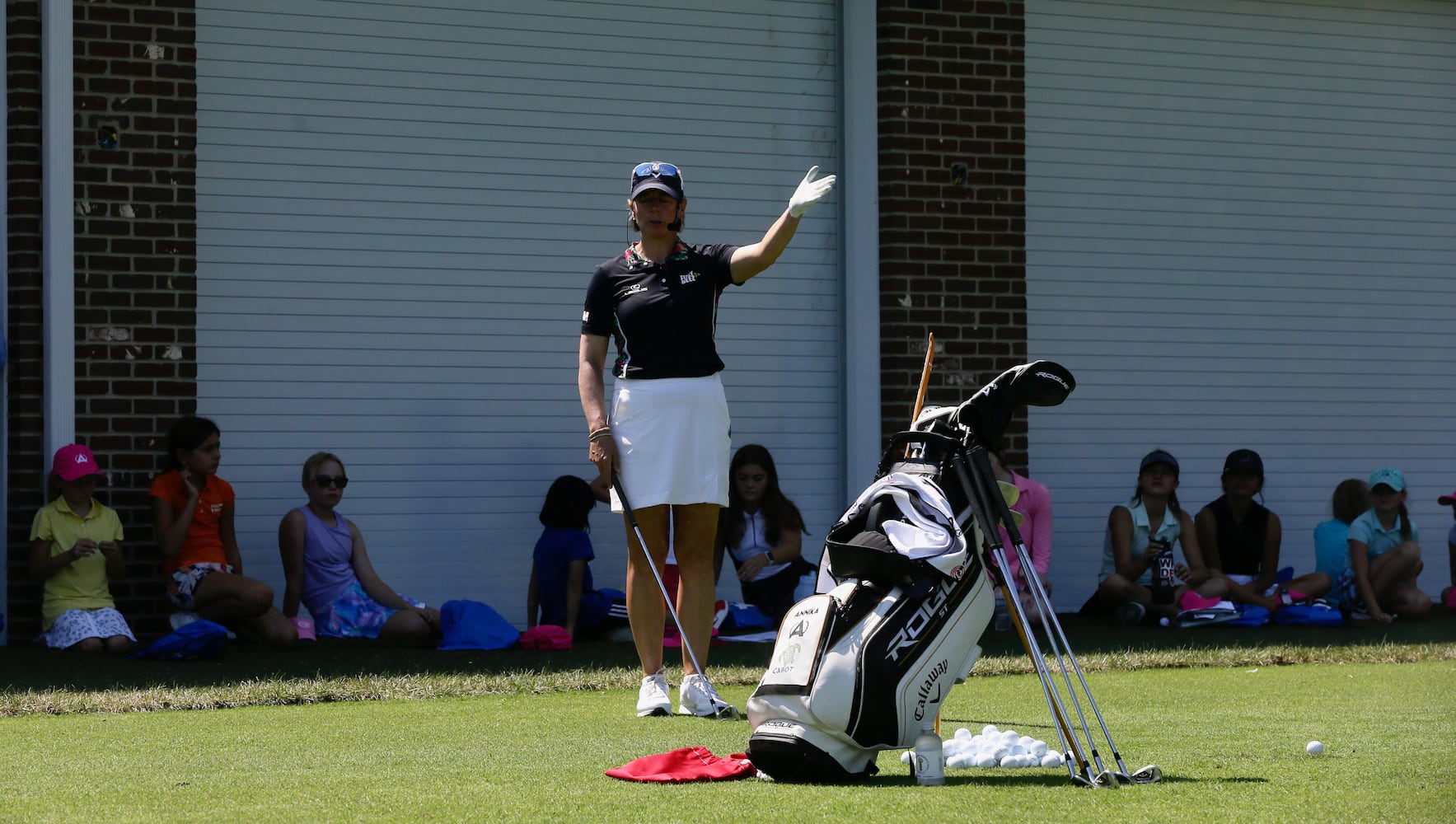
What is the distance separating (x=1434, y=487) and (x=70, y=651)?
370 inches

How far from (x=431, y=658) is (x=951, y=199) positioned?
4784mm

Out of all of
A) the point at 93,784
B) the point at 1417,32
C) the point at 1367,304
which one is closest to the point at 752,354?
the point at 1367,304

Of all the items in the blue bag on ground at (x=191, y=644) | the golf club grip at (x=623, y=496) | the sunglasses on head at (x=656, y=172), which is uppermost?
the sunglasses on head at (x=656, y=172)

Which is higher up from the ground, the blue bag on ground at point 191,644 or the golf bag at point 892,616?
the golf bag at point 892,616

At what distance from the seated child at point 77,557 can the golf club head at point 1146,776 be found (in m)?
5.84

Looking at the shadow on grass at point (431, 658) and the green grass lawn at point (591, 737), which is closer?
the green grass lawn at point (591, 737)

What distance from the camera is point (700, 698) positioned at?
5641 millimetres

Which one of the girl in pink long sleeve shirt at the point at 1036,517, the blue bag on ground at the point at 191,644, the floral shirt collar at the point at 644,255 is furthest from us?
the girl in pink long sleeve shirt at the point at 1036,517

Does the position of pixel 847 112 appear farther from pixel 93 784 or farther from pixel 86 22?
pixel 93 784

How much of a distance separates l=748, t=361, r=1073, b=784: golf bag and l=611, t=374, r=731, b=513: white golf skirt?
1631mm

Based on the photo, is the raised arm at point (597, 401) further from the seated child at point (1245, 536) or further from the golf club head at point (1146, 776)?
the seated child at point (1245, 536)

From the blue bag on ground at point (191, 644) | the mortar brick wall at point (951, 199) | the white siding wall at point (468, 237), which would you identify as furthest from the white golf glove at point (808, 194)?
the mortar brick wall at point (951, 199)

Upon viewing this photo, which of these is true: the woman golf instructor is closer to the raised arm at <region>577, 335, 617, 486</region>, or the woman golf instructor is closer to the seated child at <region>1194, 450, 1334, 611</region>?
the raised arm at <region>577, 335, 617, 486</region>

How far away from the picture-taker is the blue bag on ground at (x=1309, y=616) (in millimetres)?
10016
